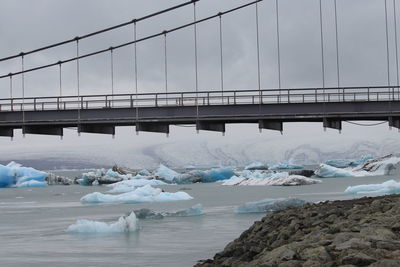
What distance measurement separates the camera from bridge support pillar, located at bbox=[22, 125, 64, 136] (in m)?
52.7

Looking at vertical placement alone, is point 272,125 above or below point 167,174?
above

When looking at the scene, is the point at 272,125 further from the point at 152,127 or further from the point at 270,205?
the point at 270,205

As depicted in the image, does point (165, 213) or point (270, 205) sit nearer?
point (270, 205)

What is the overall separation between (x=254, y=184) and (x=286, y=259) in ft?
178

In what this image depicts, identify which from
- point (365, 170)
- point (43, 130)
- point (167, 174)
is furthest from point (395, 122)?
point (365, 170)

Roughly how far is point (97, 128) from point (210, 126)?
300 inches

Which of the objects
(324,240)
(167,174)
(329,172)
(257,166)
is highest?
(257,166)

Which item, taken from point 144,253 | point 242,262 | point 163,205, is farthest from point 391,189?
point 242,262

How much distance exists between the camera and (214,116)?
4959 cm

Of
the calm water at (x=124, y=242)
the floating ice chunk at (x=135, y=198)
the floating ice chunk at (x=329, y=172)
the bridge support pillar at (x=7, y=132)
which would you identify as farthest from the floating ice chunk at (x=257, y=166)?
the calm water at (x=124, y=242)

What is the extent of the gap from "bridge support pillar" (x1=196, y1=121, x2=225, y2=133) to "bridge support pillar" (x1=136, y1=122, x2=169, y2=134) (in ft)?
7.57

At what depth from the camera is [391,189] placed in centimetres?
3969

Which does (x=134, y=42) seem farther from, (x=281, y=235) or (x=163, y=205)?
(x=281, y=235)

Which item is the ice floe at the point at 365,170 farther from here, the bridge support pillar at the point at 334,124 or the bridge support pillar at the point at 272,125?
the bridge support pillar at the point at 272,125
